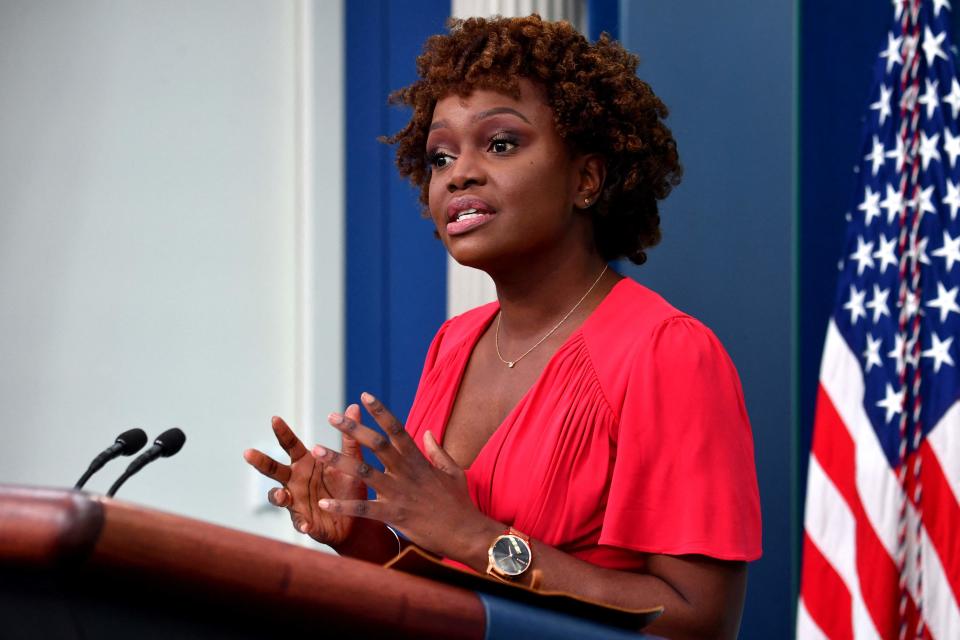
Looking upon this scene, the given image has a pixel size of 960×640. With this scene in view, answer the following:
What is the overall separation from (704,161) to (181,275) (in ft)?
5.27

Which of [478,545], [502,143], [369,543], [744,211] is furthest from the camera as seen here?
[744,211]

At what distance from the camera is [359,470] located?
1.17m

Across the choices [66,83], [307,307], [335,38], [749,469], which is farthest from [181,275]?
[749,469]

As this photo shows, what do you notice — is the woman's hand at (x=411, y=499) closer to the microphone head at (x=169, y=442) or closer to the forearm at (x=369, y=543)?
the forearm at (x=369, y=543)

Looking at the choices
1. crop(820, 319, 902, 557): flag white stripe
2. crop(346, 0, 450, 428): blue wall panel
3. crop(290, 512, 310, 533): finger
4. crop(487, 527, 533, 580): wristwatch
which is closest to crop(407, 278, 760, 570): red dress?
crop(487, 527, 533, 580): wristwatch

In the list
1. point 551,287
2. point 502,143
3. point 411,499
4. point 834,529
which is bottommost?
point 834,529

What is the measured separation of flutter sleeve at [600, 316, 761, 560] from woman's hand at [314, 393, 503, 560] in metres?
0.21

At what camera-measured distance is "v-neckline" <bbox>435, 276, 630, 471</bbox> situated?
1.50 metres

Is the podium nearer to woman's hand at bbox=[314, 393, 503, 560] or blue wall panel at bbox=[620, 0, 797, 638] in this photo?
woman's hand at bbox=[314, 393, 503, 560]

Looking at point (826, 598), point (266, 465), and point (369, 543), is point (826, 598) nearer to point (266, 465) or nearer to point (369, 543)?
point (369, 543)

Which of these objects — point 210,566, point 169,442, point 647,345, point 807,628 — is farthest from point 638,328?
point 807,628

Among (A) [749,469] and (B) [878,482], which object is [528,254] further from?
(B) [878,482]

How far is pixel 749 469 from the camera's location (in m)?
1.37

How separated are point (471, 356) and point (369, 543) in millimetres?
427
